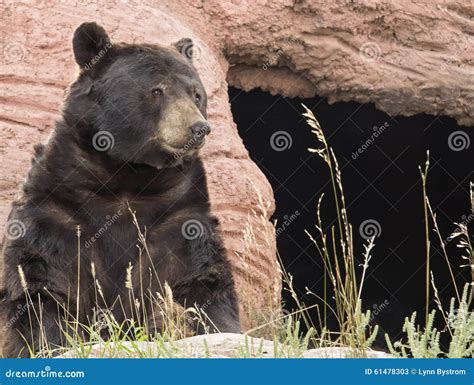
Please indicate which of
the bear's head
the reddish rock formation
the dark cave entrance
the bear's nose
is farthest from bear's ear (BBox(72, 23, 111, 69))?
the dark cave entrance

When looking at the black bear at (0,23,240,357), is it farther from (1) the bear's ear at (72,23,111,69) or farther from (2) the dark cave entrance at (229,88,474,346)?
(2) the dark cave entrance at (229,88,474,346)

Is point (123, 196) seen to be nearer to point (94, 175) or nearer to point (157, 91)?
point (94, 175)

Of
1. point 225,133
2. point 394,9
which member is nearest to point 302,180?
point 394,9

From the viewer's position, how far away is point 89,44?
6359mm

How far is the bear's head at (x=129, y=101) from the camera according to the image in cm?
616

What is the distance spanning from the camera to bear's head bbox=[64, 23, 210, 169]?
616 centimetres

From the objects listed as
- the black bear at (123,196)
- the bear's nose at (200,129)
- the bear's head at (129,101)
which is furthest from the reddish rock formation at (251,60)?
the bear's nose at (200,129)

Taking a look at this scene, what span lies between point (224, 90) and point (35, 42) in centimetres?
167

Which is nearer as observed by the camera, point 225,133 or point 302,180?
point 225,133

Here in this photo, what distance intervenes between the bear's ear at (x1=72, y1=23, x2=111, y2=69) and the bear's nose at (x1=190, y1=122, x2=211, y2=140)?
0.87 metres

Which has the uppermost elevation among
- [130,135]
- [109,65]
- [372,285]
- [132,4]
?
[132,4]

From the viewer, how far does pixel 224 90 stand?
28.5 ft

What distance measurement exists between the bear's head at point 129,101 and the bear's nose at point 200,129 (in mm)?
127

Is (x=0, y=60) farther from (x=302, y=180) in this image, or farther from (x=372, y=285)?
(x=372, y=285)
